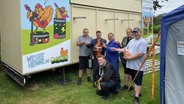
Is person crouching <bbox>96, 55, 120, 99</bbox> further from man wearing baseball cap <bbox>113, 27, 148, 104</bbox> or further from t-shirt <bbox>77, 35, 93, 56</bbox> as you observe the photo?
t-shirt <bbox>77, 35, 93, 56</bbox>

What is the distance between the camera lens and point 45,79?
6.28 metres

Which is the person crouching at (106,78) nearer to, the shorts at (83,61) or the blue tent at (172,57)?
the shorts at (83,61)

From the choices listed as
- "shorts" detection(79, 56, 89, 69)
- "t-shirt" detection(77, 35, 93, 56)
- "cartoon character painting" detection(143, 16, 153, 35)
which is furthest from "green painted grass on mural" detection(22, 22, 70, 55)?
"cartoon character painting" detection(143, 16, 153, 35)

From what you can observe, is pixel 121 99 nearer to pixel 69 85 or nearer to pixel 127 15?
pixel 69 85

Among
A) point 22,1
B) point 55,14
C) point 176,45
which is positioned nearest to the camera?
point 176,45

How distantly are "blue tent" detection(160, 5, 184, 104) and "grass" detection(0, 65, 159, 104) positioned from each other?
0.94 meters

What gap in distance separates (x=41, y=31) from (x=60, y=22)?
0.69 metres

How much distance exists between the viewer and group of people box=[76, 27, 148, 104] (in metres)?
4.51

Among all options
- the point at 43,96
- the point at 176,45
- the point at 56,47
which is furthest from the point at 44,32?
the point at 176,45

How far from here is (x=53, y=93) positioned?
5.41 m

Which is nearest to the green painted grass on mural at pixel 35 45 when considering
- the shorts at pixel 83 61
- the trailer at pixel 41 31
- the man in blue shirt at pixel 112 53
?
the trailer at pixel 41 31

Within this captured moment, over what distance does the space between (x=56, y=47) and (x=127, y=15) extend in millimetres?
4413

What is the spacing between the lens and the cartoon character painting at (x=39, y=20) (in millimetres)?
5059

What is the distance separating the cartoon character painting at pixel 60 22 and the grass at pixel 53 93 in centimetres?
142
